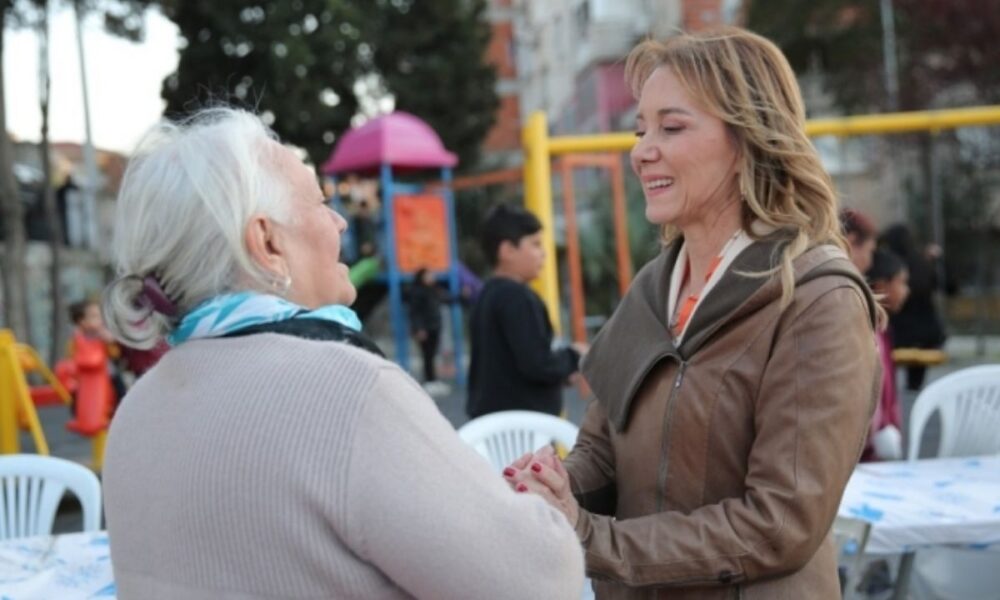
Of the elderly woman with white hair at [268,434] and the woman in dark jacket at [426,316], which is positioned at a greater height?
the elderly woman with white hair at [268,434]

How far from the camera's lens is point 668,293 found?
1937 mm

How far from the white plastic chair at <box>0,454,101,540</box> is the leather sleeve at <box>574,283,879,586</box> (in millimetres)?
2264

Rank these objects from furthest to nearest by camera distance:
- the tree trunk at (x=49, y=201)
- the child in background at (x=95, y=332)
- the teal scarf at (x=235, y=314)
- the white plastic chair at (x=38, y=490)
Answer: the tree trunk at (x=49, y=201) < the child in background at (x=95, y=332) < the white plastic chair at (x=38, y=490) < the teal scarf at (x=235, y=314)

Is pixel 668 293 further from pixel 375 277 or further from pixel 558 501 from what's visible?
pixel 375 277

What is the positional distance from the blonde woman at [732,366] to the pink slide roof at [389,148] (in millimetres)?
10539

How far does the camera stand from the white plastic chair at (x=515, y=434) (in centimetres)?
378

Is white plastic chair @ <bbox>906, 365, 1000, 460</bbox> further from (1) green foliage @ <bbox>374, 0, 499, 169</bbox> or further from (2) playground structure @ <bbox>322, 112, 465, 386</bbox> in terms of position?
(1) green foliage @ <bbox>374, 0, 499, 169</bbox>

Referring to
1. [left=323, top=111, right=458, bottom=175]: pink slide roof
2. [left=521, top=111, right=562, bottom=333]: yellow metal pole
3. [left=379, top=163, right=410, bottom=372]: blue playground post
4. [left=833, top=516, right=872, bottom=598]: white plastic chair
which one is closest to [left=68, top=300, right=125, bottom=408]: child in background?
[left=521, top=111, right=562, bottom=333]: yellow metal pole

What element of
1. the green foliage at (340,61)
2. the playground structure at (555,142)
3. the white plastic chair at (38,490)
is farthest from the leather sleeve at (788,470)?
the green foliage at (340,61)

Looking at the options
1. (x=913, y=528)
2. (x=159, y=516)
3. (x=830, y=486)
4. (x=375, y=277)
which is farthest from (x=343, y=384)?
(x=375, y=277)

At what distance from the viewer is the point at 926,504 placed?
303 centimetres

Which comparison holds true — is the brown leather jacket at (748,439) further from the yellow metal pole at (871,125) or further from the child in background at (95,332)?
the child in background at (95,332)

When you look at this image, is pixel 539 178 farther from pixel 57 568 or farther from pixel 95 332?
pixel 57 568

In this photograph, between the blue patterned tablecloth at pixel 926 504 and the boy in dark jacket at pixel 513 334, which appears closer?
the blue patterned tablecloth at pixel 926 504
